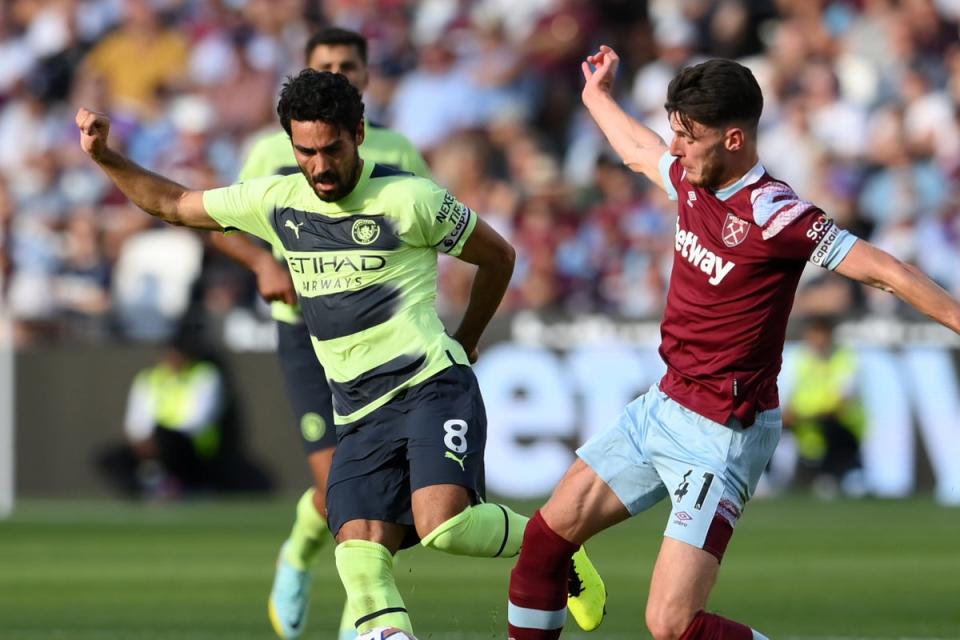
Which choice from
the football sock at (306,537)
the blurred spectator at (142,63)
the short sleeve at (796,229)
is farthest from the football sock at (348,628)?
the blurred spectator at (142,63)

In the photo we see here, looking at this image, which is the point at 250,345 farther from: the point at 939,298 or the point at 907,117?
the point at 939,298

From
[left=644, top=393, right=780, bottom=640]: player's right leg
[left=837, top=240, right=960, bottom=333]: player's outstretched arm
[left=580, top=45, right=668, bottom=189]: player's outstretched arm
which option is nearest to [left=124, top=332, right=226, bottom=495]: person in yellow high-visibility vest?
[left=580, top=45, right=668, bottom=189]: player's outstretched arm

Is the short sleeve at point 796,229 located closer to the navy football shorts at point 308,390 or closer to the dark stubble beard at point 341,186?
the dark stubble beard at point 341,186

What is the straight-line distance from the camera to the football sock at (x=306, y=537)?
877 cm

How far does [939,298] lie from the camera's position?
19.3 feet

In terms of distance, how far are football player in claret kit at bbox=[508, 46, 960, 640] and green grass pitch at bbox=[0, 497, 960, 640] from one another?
2.40 meters

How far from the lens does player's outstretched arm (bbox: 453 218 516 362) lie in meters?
7.19

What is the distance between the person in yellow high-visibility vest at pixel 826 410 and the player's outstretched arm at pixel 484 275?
8.37 metres

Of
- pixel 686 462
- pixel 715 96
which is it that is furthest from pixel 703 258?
pixel 686 462

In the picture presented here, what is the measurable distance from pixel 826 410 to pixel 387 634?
31.2 ft

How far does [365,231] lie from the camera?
22.7ft

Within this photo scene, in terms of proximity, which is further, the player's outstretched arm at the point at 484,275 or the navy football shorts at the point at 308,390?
the navy football shorts at the point at 308,390

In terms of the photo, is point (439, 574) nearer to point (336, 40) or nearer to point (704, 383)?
point (336, 40)

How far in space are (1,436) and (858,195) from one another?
26.6 ft
